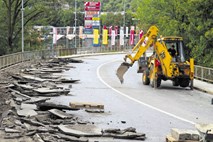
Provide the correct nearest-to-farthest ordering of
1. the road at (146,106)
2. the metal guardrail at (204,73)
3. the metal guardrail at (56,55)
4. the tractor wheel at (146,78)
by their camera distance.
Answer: the road at (146,106), the tractor wheel at (146,78), the metal guardrail at (204,73), the metal guardrail at (56,55)

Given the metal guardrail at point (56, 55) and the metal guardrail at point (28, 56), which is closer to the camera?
the metal guardrail at point (56, 55)

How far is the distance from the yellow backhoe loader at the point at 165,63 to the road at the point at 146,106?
654 millimetres

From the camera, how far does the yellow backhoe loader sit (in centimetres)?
2800

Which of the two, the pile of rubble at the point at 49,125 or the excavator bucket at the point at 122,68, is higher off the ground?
the excavator bucket at the point at 122,68

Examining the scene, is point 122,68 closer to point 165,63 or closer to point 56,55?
point 165,63

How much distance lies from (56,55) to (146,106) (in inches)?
2181

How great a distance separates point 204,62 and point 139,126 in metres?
24.4

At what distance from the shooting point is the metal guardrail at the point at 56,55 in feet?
110

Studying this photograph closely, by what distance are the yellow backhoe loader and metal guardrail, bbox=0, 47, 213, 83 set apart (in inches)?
148

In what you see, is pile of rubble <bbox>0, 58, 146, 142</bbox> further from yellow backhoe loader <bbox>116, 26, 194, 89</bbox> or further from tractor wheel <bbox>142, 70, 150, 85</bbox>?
tractor wheel <bbox>142, 70, 150, 85</bbox>

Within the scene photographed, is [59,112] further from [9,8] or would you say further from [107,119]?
[9,8]

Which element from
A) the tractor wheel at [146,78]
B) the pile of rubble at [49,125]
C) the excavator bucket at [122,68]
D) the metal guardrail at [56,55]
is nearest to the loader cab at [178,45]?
the tractor wheel at [146,78]

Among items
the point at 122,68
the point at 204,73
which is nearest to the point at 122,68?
the point at 122,68

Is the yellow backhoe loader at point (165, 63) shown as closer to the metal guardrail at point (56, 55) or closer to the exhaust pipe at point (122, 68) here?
the exhaust pipe at point (122, 68)
